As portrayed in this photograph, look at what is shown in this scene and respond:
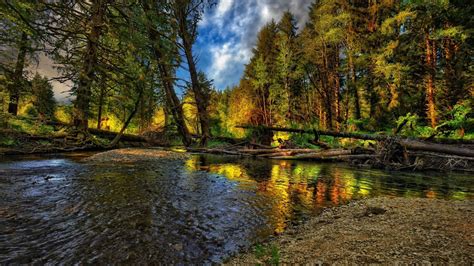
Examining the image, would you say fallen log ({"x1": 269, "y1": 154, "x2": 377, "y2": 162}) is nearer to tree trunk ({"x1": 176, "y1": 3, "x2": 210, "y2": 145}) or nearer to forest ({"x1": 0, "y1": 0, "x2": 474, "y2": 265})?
forest ({"x1": 0, "y1": 0, "x2": 474, "y2": 265})

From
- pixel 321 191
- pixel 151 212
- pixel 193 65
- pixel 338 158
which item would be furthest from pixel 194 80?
pixel 151 212

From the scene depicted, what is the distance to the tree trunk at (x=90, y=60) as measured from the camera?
12.7 feet

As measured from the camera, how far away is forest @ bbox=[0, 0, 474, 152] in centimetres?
431

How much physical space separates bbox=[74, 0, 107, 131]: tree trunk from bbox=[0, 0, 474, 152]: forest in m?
0.02

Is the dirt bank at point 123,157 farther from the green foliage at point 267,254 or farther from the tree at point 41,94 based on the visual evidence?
the green foliage at point 267,254

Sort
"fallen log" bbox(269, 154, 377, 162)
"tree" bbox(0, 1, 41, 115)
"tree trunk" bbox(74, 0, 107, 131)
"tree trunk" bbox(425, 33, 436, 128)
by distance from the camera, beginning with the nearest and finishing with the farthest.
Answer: "tree" bbox(0, 1, 41, 115), "tree trunk" bbox(74, 0, 107, 131), "fallen log" bbox(269, 154, 377, 162), "tree trunk" bbox(425, 33, 436, 128)

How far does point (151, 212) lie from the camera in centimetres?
413

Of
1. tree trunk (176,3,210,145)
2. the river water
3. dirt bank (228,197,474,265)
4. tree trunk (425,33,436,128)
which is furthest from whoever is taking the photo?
tree trunk (425,33,436,128)

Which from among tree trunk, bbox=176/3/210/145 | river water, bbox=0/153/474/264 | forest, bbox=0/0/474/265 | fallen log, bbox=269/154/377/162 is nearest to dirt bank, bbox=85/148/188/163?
forest, bbox=0/0/474/265

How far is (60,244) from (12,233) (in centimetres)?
75

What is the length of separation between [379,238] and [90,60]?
4899 millimetres

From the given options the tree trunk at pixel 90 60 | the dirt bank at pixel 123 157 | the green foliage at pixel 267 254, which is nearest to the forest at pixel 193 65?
the tree trunk at pixel 90 60

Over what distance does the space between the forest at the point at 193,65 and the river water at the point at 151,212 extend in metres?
1.60

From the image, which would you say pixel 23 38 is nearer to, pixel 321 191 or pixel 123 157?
pixel 321 191
